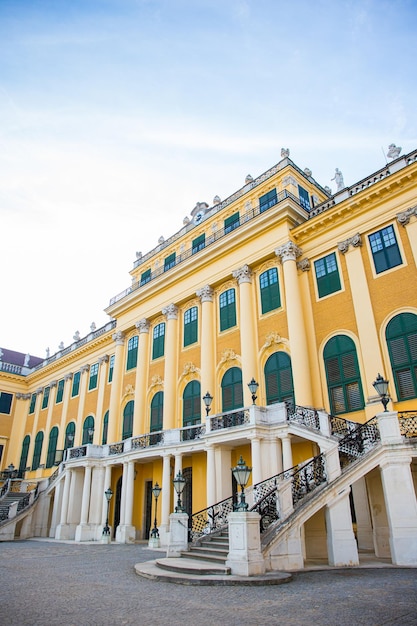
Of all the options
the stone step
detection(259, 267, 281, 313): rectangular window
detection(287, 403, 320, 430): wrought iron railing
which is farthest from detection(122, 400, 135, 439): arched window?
the stone step

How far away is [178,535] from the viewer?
44.5 feet

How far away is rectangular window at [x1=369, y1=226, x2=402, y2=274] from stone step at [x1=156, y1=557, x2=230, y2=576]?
→ 13.3 m

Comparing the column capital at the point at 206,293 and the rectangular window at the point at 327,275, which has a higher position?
the column capital at the point at 206,293

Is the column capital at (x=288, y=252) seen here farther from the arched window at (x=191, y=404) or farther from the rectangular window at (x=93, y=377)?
Result: the rectangular window at (x=93, y=377)

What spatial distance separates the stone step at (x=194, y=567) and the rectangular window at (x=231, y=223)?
18.1 m

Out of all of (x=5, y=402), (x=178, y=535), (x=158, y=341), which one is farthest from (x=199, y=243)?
(x=5, y=402)

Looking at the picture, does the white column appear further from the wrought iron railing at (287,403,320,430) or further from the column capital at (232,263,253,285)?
the column capital at (232,263,253,285)

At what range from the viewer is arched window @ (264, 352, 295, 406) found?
1983cm

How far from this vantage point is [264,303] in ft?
73.5

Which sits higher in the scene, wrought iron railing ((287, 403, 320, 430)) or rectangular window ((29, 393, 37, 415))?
rectangular window ((29, 393, 37, 415))

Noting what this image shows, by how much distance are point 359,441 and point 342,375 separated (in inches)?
201

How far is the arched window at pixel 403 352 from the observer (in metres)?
16.4

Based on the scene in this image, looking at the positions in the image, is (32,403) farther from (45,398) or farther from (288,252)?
(288,252)

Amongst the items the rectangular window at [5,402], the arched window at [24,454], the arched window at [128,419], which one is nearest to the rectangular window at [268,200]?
the arched window at [128,419]
